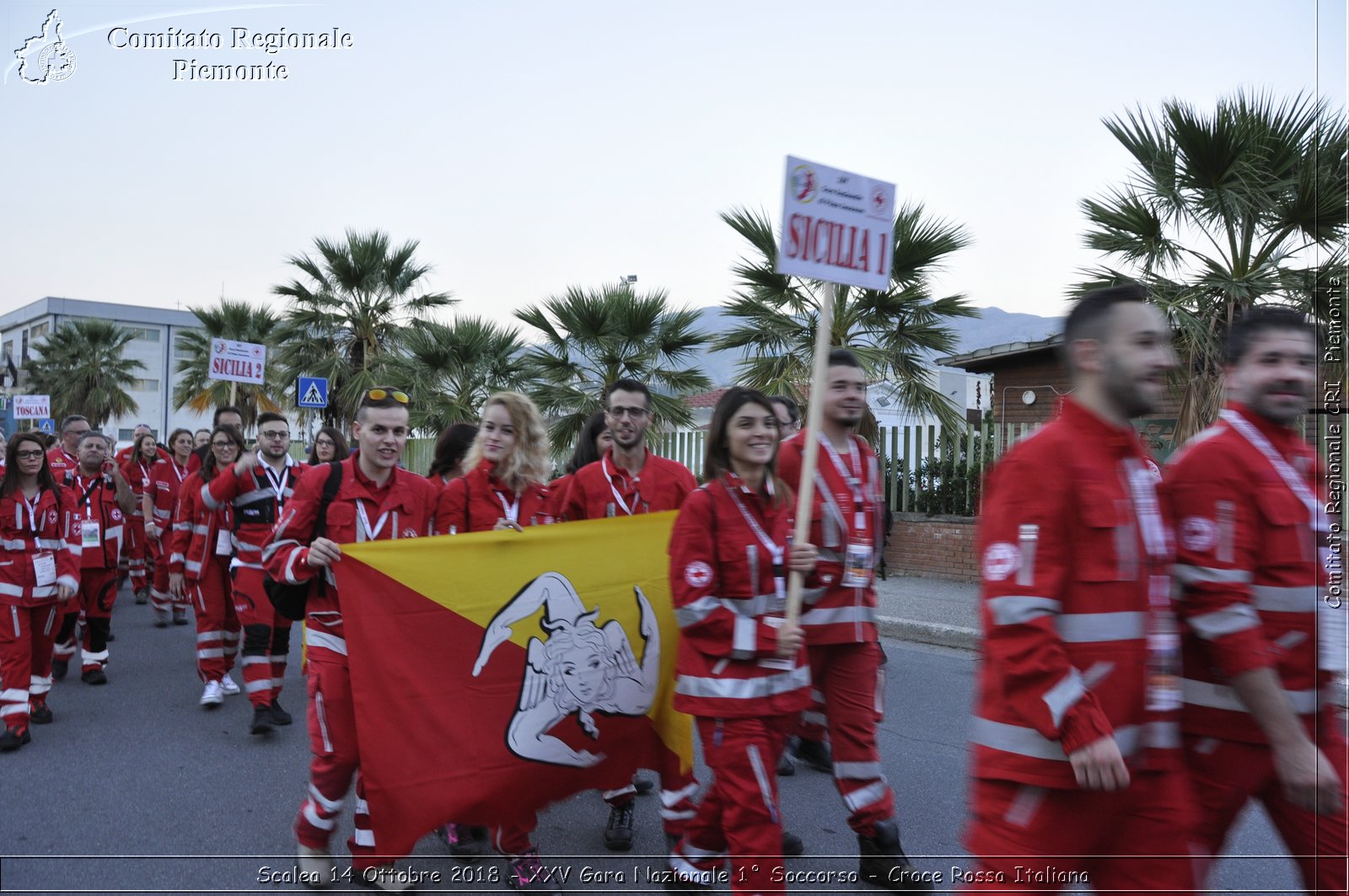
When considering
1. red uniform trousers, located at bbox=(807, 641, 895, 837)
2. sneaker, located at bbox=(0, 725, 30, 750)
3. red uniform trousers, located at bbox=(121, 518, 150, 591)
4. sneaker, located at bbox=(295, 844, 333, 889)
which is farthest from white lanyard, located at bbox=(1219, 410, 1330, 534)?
red uniform trousers, located at bbox=(121, 518, 150, 591)

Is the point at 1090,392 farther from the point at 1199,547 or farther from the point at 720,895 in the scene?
the point at 720,895

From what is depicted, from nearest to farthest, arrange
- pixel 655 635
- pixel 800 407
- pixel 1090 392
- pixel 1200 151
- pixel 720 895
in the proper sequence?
pixel 1090 392
pixel 720 895
pixel 655 635
pixel 1200 151
pixel 800 407

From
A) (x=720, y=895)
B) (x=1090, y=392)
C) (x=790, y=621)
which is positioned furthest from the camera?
(x=720, y=895)

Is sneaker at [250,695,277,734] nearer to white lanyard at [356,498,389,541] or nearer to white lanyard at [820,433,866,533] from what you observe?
white lanyard at [356,498,389,541]

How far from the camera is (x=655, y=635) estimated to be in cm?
463

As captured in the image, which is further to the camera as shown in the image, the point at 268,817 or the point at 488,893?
the point at 268,817

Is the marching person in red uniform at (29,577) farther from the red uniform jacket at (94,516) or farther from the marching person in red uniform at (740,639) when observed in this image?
the marching person in red uniform at (740,639)

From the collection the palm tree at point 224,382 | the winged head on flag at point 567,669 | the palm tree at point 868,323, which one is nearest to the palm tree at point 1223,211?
the palm tree at point 868,323

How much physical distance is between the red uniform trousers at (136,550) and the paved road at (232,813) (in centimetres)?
554

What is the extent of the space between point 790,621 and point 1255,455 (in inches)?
60.9

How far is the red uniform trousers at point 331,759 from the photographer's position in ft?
13.3

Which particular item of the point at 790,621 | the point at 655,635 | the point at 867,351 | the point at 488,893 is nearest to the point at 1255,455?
the point at 790,621

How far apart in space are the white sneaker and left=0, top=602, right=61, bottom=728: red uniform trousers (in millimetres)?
1009

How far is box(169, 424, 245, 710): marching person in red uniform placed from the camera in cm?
749
